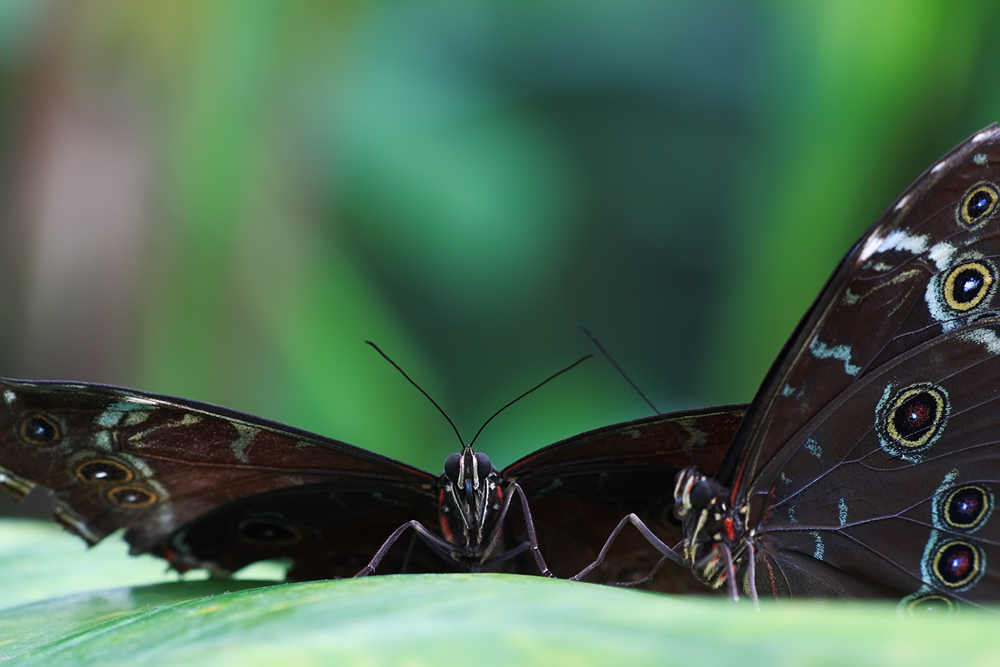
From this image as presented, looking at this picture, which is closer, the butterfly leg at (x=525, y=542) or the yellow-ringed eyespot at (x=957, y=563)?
the yellow-ringed eyespot at (x=957, y=563)

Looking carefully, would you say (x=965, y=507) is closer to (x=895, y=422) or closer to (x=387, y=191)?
(x=895, y=422)

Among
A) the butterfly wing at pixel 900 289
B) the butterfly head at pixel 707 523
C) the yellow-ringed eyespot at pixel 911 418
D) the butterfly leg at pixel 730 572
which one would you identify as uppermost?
the butterfly wing at pixel 900 289

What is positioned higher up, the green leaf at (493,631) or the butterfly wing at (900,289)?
the butterfly wing at (900,289)

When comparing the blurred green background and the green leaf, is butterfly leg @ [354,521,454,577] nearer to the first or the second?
the green leaf

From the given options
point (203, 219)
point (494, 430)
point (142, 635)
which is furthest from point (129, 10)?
point (142, 635)

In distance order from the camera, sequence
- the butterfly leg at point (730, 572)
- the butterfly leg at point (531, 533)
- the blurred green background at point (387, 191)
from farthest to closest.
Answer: the blurred green background at point (387, 191) → the butterfly leg at point (531, 533) → the butterfly leg at point (730, 572)

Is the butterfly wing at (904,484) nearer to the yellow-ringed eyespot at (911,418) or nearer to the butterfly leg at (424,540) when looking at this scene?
the yellow-ringed eyespot at (911,418)

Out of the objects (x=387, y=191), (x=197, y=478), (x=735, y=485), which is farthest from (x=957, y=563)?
(x=387, y=191)

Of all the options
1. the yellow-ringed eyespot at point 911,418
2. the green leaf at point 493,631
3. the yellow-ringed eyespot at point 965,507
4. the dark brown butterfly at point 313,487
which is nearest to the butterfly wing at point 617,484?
the dark brown butterfly at point 313,487
